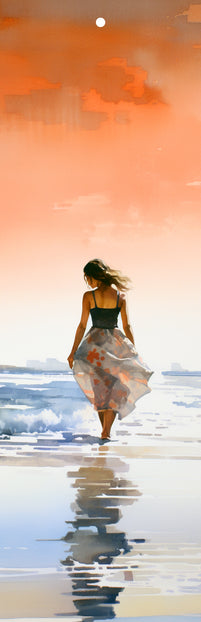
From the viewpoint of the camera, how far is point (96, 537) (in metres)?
1.79

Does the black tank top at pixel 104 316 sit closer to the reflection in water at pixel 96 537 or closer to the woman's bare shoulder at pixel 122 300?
the woman's bare shoulder at pixel 122 300

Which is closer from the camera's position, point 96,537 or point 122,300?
point 96,537

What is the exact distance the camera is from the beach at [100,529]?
1422 millimetres

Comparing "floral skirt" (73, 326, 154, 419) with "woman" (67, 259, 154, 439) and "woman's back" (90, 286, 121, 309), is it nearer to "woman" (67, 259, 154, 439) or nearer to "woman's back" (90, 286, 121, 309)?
"woman" (67, 259, 154, 439)

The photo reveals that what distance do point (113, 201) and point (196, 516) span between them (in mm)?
4988

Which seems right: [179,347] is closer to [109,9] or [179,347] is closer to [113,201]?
[113,201]

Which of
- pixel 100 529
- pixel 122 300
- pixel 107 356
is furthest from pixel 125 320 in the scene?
pixel 100 529

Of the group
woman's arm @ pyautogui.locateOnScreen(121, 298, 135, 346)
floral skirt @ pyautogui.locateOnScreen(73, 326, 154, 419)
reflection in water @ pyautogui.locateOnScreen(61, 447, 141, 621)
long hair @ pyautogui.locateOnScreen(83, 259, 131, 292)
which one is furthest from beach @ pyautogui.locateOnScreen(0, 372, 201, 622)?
long hair @ pyautogui.locateOnScreen(83, 259, 131, 292)

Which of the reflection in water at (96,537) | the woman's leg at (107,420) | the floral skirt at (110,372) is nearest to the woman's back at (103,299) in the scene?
the floral skirt at (110,372)

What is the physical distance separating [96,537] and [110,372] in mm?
1832

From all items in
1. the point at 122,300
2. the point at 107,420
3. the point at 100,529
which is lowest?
the point at 107,420

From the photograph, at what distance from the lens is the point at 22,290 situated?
22.4 ft

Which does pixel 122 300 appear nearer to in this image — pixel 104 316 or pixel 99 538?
pixel 104 316

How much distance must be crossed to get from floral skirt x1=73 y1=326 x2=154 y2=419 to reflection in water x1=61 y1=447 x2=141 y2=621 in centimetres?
80
